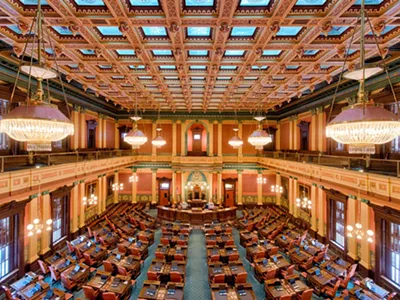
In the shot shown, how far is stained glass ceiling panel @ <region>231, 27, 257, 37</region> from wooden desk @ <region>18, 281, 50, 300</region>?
36.0 ft

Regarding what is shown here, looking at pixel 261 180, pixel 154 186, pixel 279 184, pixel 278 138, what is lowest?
pixel 154 186

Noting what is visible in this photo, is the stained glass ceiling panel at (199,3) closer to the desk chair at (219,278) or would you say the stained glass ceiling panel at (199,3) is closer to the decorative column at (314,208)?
the desk chair at (219,278)

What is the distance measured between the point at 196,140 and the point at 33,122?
19.4m

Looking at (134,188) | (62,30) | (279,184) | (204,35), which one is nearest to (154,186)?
(134,188)

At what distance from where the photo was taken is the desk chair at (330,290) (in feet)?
26.6

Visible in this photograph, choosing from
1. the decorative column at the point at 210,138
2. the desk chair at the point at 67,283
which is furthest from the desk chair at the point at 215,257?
the decorative column at the point at 210,138

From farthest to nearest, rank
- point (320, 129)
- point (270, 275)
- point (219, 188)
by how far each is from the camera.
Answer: point (219, 188), point (320, 129), point (270, 275)

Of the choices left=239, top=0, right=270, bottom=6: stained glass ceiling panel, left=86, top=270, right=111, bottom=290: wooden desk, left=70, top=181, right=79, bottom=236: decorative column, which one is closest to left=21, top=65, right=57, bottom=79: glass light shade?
left=239, top=0, right=270, bottom=6: stained glass ceiling panel

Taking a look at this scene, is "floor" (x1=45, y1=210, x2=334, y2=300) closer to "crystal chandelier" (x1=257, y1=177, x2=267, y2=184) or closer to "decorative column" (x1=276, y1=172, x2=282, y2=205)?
"crystal chandelier" (x1=257, y1=177, x2=267, y2=184)

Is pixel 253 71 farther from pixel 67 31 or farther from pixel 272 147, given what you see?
pixel 272 147

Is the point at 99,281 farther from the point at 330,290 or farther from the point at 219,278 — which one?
the point at 330,290

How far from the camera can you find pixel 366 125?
11.3ft

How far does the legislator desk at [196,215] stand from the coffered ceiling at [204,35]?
10.2 metres

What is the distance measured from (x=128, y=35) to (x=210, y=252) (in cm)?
995
